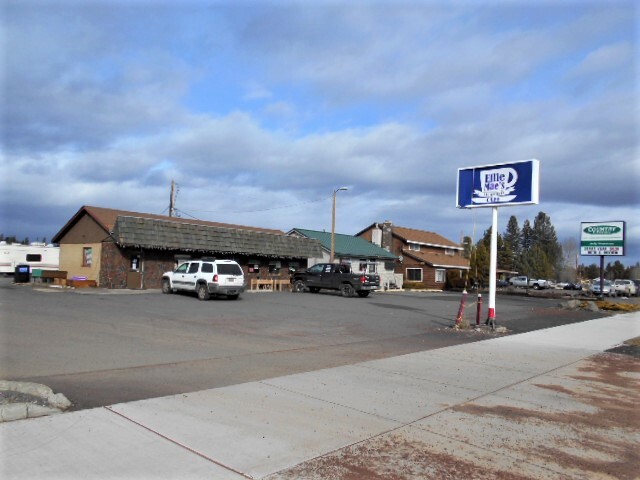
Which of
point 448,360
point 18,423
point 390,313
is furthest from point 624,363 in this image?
point 18,423

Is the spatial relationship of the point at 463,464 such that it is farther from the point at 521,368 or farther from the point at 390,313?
the point at 390,313

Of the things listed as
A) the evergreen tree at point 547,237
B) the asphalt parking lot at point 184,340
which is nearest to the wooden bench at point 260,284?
the asphalt parking lot at point 184,340

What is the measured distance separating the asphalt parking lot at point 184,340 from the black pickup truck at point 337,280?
872cm

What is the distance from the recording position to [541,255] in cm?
10788

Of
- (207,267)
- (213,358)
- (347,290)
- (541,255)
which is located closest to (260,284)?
(347,290)

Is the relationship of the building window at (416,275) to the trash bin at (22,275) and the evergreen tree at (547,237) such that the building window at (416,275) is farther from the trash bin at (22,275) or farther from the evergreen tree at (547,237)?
the evergreen tree at (547,237)

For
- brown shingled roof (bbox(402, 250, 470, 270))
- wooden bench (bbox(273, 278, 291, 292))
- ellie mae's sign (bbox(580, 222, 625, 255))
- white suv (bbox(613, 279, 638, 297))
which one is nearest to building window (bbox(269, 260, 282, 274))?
wooden bench (bbox(273, 278, 291, 292))

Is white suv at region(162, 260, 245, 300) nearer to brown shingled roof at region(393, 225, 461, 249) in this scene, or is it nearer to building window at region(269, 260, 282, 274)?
building window at region(269, 260, 282, 274)

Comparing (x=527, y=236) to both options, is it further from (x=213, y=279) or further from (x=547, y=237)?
(x=213, y=279)

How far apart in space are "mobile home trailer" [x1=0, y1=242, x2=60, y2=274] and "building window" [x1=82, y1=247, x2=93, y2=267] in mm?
10342

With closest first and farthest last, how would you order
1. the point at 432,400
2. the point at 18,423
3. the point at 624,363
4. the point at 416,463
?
the point at 416,463 < the point at 18,423 < the point at 432,400 < the point at 624,363

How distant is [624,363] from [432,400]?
22.3ft

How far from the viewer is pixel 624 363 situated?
11789mm

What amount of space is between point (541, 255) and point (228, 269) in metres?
97.4
